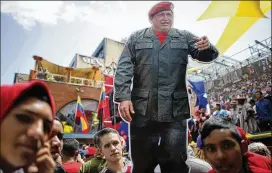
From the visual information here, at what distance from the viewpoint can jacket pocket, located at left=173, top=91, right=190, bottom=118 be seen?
7.39 feet

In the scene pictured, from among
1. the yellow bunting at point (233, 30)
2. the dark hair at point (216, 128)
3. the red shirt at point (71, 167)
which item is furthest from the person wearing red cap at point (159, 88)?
the red shirt at point (71, 167)

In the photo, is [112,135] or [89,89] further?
[89,89]

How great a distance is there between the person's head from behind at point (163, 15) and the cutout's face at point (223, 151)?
3.74ft

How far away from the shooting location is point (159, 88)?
2.30 m

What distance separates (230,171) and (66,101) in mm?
18567

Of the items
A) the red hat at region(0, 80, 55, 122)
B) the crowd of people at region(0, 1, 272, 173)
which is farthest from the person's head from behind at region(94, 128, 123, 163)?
the red hat at region(0, 80, 55, 122)

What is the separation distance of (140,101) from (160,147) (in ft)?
1.48

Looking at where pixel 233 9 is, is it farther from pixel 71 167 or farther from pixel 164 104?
pixel 71 167

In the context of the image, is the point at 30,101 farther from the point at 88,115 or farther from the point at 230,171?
the point at 88,115

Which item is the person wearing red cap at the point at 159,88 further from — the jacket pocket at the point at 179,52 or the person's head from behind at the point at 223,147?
the person's head from behind at the point at 223,147

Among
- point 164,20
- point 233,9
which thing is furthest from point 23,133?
point 233,9

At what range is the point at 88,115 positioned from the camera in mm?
19828

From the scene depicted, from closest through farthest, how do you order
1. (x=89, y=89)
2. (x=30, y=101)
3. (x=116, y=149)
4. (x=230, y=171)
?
(x=30, y=101) → (x=230, y=171) → (x=116, y=149) → (x=89, y=89)

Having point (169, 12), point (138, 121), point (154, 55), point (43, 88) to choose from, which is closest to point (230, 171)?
point (138, 121)
